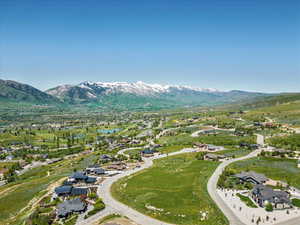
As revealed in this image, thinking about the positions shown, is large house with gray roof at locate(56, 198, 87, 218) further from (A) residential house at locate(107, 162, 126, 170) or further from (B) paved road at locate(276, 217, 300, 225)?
(B) paved road at locate(276, 217, 300, 225)

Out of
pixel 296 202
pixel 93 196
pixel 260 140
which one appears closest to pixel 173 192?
pixel 93 196

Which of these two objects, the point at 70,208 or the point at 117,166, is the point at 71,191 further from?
the point at 117,166

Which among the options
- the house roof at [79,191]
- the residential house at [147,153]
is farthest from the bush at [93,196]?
the residential house at [147,153]

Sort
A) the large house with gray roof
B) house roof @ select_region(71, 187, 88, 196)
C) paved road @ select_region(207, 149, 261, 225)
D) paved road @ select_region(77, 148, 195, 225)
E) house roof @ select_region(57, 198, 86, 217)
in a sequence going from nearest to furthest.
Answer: paved road @ select_region(207, 149, 261, 225) < paved road @ select_region(77, 148, 195, 225) < the large house with gray roof < house roof @ select_region(57, 198, 86, 217) < house roof @ select_region(71, 187, 88, 196)

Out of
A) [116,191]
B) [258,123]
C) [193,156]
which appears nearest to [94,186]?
[116,191]

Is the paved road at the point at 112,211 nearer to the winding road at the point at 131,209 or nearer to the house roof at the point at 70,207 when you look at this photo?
the winding road at the point at 131,209

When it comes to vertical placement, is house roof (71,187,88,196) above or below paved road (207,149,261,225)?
below

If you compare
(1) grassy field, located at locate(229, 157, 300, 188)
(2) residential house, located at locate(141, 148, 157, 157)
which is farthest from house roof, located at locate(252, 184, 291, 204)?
(2) residential house, located at locate(141, 148, 157, 157)
